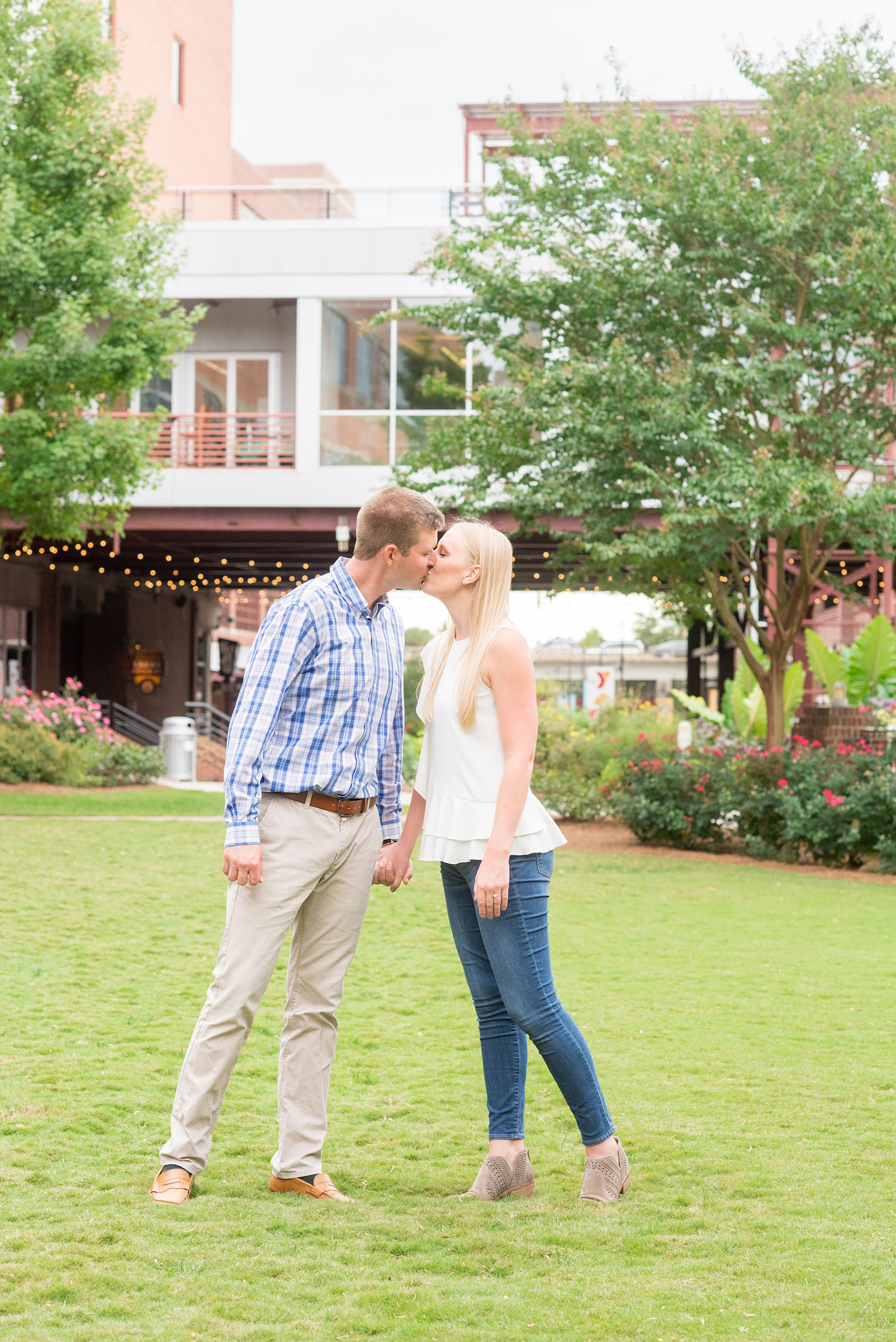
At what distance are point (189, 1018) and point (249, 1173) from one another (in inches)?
85.4

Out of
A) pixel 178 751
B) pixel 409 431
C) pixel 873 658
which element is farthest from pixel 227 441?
pixel 873 658

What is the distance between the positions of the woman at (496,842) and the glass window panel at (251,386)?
23.3 m

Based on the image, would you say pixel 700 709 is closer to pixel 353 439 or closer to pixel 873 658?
pixel 873 658

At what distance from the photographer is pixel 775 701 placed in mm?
15281

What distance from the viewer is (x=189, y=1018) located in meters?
6.15

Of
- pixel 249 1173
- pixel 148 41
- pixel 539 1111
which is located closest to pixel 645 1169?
pixel 539 1111

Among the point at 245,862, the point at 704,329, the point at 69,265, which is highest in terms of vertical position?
the point at 69,265

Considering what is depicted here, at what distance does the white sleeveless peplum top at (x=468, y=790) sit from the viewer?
12.2 ft

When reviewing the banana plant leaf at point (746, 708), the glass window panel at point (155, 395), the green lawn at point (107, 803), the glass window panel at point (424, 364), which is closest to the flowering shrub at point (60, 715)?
the green lawn at point (107, 803)

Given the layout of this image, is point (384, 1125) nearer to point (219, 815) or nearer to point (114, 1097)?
point (114, 1097)

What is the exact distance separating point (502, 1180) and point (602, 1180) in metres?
0.28

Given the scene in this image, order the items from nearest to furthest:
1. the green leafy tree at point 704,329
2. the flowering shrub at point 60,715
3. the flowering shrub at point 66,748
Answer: the green leafy tree at point 704,329 → the flowering shrub at point 66,748 → the flowering shrub at point 60,715

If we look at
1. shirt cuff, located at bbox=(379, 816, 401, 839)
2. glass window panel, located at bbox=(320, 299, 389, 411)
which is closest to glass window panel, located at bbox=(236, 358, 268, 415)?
glass window panel, located at bbox=(320, 299, 389, 411)

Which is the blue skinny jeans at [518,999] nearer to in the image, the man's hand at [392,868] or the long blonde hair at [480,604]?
the man's hand at [392,868]
